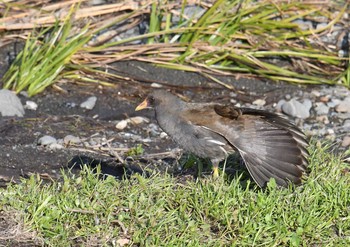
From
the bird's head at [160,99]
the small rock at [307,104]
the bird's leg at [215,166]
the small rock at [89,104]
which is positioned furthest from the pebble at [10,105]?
the small rock at [307,104]

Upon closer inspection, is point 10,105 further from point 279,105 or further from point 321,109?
point 321,109

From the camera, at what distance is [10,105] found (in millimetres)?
7059

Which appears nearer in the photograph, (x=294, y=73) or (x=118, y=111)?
(x=118, y=111)

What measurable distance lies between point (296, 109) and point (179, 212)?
250cm

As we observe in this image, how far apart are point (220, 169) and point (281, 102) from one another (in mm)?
1936

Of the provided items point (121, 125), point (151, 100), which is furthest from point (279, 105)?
point (151, 100)

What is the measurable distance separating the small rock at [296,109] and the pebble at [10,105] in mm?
2111

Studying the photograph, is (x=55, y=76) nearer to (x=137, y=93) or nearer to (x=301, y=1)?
(x=137, y=93)

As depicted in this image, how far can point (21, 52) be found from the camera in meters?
7.59

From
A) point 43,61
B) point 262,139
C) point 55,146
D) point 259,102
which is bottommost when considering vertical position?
point 259,102

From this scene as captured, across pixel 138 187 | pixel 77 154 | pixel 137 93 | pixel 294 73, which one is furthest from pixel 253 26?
pixel 138 187

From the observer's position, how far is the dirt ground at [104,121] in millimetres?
6172

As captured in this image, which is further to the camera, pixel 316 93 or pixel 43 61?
pixel 316 93

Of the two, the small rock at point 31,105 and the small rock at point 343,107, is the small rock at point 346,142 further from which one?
the small rock at point 31,105
